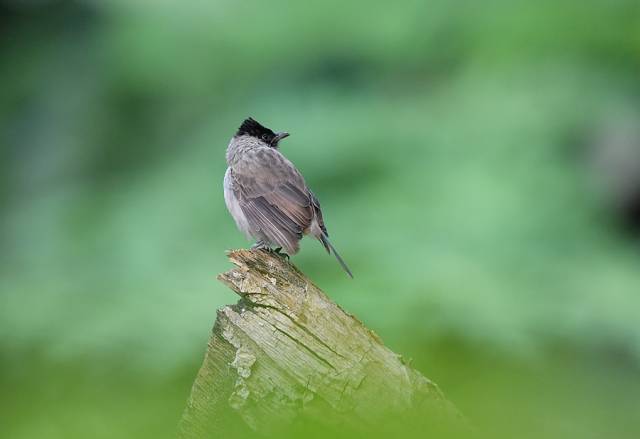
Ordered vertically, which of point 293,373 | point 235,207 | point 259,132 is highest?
point 259,132

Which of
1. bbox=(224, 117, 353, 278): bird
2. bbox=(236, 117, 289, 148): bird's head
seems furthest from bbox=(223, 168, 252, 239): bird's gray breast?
bbox=(236, 117, 289, 148): bird's head

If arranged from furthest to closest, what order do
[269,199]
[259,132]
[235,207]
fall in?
1. [259,132]
2. [235,207]
3. [269,199]

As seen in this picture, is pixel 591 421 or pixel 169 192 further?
pixel 169 192

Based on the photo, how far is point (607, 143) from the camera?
34.3 feet

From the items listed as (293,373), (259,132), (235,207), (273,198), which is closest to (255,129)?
(259,132)

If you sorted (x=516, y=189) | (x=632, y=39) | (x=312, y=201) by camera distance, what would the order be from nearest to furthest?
(x=312, y=201) → (x=516, y=189) → (x=632, y=39)

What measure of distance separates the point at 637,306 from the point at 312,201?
130 inches

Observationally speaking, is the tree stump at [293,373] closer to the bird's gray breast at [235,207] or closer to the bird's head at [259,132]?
the bird's gray breast at [235,207]

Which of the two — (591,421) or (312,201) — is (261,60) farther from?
(591,421)

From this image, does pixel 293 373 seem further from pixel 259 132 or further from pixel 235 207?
pixel 259 132

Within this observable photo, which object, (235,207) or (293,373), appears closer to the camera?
(293,373)

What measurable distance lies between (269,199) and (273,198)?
24 mm

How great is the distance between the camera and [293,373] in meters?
3.19

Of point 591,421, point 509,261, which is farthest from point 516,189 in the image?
point 591,421
